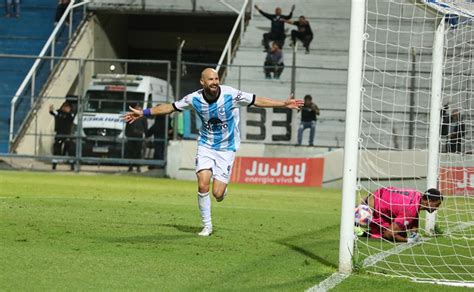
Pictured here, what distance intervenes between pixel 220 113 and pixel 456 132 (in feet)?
22.3

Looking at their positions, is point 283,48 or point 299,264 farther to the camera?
point 283,48

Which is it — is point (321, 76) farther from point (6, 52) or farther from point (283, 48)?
point (6, 52)

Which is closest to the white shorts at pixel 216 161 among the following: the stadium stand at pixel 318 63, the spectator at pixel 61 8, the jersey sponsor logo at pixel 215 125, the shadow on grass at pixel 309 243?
the jersey sponsor logo at pixel 215 125

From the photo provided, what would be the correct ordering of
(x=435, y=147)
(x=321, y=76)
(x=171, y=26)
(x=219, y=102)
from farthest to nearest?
(x=171, y=26)
(x=321, y=76)
(x=435, y=147)
(x=219, y=102)

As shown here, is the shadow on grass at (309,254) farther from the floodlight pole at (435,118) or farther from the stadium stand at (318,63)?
the stadium stand at (318,63)

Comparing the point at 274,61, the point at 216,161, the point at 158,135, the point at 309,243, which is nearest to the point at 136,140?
the point at 158,135

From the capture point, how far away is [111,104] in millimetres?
32594

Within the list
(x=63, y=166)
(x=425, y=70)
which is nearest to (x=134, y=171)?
(x=63, y=166)

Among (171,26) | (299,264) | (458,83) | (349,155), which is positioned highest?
(171,26)

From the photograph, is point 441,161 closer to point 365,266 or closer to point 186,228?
point 186,228

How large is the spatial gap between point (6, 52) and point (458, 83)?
22992 mm

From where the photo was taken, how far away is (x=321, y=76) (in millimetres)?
34188

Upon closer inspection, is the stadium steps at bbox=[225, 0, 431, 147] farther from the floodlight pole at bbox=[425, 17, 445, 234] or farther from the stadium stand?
the floodlight pole at bbox=[425, 17, 445, 234]

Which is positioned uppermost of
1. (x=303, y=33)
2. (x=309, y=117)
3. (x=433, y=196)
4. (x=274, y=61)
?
(x=303, y=33)
